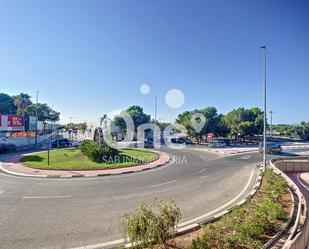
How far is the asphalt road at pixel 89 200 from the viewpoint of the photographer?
8.83 meters

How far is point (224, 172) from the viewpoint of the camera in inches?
893

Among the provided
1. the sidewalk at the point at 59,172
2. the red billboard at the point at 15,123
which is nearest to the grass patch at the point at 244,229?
the sidewalk at the point at 59,172

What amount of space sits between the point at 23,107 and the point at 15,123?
42.3 meters

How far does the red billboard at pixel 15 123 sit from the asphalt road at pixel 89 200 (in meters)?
28.4

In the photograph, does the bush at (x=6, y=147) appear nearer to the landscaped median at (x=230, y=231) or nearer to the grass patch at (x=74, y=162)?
the grass patch at (x=74, y=162)

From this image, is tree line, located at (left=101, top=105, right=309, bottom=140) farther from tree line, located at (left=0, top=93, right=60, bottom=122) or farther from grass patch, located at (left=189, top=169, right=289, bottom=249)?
grass patch, located at (left=189, top=169, right=289, bottom=249)

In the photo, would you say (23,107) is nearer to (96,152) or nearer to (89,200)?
(96,152)

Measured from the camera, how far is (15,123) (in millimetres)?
46969

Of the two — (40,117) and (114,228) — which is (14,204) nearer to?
(114,228)

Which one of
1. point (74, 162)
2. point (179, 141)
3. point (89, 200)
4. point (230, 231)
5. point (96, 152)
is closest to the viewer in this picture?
point (230, 231)

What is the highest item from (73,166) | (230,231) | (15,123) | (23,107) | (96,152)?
(23,107)

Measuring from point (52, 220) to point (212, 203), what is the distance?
7.64 metres

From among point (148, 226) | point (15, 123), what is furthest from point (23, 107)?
point (148, 226)

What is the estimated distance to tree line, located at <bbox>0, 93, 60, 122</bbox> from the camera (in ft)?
263
